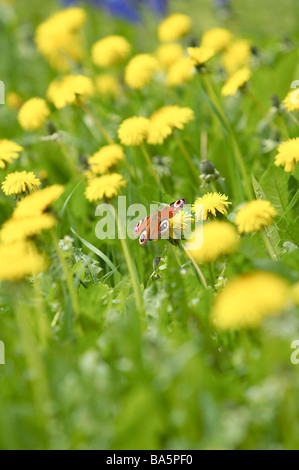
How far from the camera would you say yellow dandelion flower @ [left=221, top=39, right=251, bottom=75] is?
88.7 inches

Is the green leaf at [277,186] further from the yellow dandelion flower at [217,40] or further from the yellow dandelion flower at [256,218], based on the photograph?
the yellow dandelion flower at [217,40]

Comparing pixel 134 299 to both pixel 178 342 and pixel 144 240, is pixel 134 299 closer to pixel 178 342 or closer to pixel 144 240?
pixel 144 240

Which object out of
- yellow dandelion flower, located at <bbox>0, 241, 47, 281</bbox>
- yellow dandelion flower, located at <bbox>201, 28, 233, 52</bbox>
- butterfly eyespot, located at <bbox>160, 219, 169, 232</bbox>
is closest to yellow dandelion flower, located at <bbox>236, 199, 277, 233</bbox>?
butterfly eyespot, located at <bbox>160, 219, 169, 232</bbox>

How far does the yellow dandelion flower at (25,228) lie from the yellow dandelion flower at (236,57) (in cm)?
150

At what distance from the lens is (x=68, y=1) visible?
141 inches

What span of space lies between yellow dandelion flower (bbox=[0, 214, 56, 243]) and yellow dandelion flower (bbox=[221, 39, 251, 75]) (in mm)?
1495

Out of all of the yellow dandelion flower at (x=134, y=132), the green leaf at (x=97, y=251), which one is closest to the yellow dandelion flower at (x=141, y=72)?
the yellow dandelion flower at (x=134, y=132)

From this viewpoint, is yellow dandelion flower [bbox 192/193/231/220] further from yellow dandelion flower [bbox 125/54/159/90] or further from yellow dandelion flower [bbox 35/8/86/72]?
yellow dandelion flower [bbox 35/8/86/72]

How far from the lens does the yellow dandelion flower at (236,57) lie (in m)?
2.25

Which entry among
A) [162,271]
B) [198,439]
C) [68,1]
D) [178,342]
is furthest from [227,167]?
[68,1]

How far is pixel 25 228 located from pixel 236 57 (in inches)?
61.2

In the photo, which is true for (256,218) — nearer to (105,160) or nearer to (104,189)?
(104,189)

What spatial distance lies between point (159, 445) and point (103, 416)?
0.30 ft

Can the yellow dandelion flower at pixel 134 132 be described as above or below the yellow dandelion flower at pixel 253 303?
above
